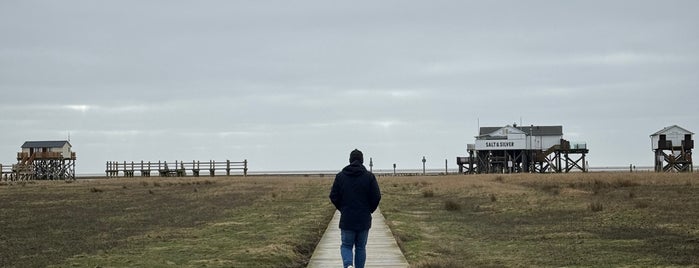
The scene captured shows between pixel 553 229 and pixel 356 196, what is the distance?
480 inches

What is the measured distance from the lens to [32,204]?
39.0 metres

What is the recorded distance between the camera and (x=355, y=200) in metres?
13.2

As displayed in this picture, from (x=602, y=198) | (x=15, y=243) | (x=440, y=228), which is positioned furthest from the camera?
(x=602, y=198)

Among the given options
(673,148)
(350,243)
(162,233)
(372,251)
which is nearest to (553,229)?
(372,251)

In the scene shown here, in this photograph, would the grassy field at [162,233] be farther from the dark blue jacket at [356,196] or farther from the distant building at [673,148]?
the distant building at [673,148]

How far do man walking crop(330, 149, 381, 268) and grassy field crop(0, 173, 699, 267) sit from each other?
225cm

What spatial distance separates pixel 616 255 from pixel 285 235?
7915 millimetres

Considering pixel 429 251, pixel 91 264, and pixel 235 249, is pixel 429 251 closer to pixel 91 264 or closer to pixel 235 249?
pixel 235 249

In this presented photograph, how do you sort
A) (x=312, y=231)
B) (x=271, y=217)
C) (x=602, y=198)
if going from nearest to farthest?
(x=312, y=231) → (x=271, y=217) → (x=602, y=198)

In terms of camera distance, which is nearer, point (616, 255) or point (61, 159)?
point (616, 255)

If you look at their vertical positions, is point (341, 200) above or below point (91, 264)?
above

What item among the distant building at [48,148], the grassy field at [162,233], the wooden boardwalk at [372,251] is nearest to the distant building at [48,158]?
the distant building at [48,148]

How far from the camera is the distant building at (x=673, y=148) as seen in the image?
94250 mm

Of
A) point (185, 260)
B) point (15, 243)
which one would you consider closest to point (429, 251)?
point (185, 260)
